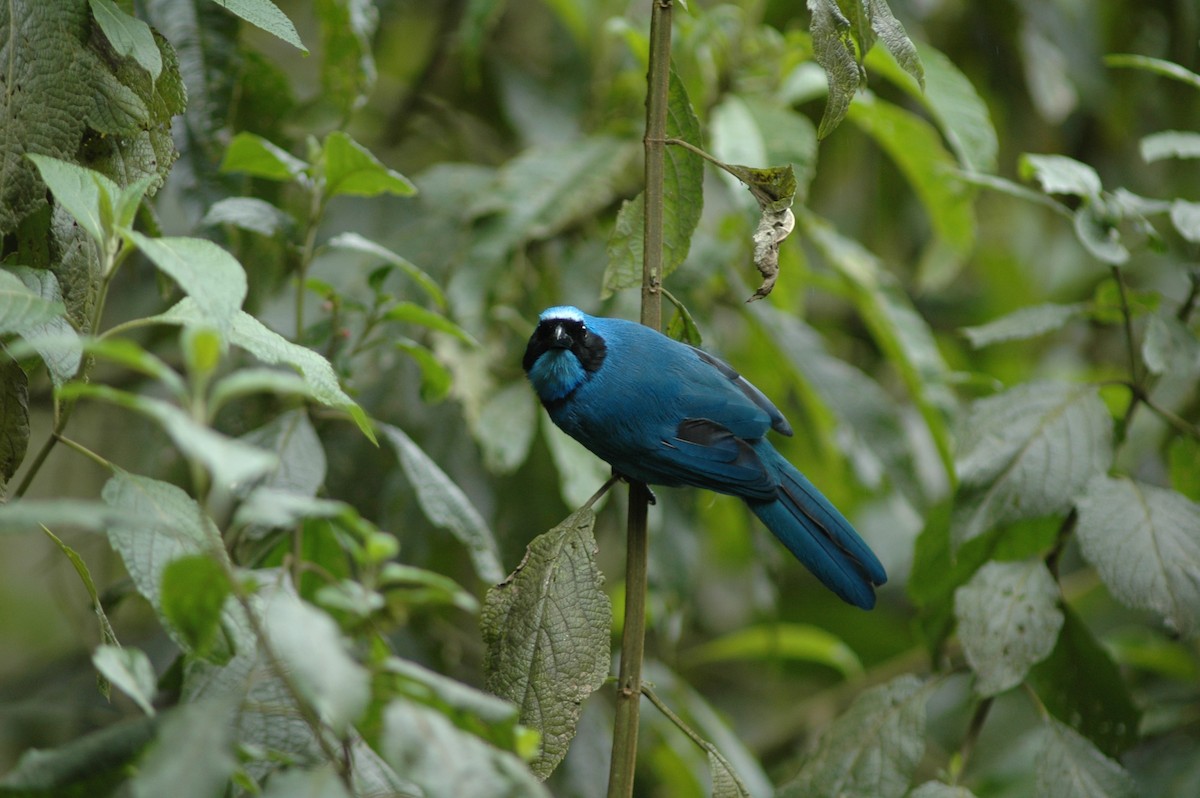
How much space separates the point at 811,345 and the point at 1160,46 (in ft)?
7.39

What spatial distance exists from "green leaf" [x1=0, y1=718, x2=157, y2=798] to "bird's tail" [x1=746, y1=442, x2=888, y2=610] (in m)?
1.39

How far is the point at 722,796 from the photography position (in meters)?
1.56

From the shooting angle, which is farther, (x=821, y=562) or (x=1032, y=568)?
(x=821, y=562)

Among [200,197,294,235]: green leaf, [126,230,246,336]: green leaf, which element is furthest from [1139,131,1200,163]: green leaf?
[126,230,246,336]: green leaf

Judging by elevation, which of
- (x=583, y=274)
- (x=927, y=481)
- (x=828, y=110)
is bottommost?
(x=927, y=481)

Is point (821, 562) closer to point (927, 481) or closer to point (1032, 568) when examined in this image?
point (1032, 568)

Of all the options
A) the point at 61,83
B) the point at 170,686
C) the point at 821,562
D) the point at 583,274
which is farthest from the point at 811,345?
the point at 61,83

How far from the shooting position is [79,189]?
1.26 meters

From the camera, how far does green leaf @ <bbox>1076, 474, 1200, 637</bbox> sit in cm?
183

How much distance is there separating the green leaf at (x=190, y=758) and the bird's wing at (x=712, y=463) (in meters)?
1.26

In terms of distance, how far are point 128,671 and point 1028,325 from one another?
188 cm

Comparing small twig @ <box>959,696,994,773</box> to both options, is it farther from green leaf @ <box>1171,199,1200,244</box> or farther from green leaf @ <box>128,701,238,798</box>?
green leaf @ <box>128,701,238,798</box>

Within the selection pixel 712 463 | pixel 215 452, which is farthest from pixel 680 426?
pixel 215 452

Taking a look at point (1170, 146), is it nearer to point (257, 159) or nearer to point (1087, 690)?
point (1087, 690)
